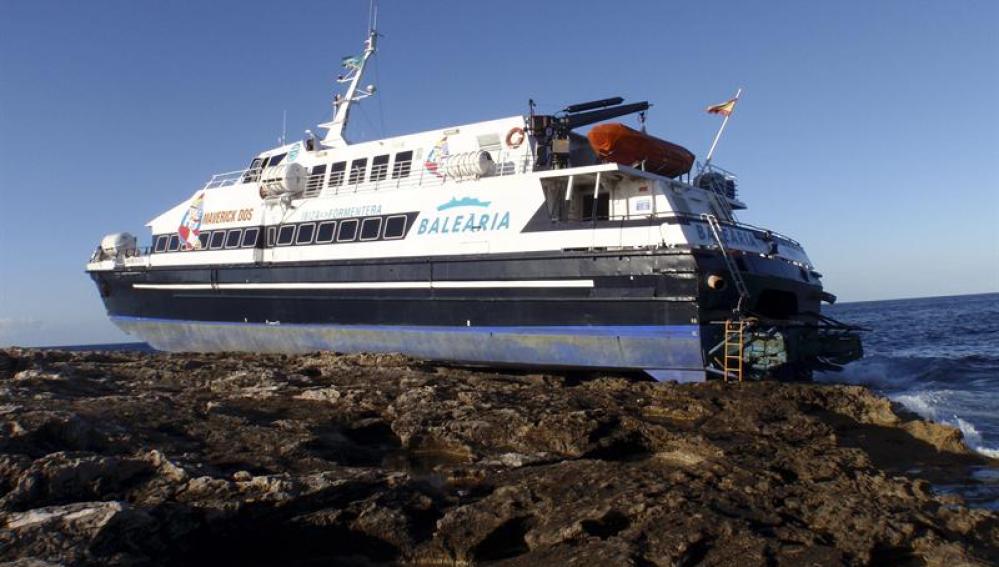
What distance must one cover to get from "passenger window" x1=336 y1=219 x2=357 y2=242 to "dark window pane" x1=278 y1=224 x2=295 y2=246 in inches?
61.9

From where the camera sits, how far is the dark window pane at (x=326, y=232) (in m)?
16.3

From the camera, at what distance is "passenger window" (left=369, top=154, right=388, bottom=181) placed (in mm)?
16594

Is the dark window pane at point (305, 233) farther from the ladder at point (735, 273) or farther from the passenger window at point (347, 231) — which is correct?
the ladder at point (735, 273)

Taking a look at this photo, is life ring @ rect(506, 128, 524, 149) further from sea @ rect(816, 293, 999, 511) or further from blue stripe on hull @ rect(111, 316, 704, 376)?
sea @ rect(816, 293, 999, 511)

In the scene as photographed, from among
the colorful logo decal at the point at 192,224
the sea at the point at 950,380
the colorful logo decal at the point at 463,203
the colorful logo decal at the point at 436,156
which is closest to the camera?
the sea at the point at 950,380

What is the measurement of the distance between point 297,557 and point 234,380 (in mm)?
6956

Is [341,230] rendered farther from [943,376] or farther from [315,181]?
[943,376]

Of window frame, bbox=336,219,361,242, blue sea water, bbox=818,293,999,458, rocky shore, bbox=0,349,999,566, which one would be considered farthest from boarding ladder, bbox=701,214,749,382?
window frame, bbox=336,219,361,242

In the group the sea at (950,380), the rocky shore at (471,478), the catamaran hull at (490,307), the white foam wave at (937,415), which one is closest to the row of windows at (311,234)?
the catamaran hull at (490,307)

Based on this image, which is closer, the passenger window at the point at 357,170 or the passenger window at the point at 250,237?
the passenger window at the point at 357,170

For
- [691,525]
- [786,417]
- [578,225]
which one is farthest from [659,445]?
[578,225]

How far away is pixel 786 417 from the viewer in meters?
9.34

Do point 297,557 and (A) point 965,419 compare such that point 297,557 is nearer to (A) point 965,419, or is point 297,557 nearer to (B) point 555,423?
(B) point 555,423

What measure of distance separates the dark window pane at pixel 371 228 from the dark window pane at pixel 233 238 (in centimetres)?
427
